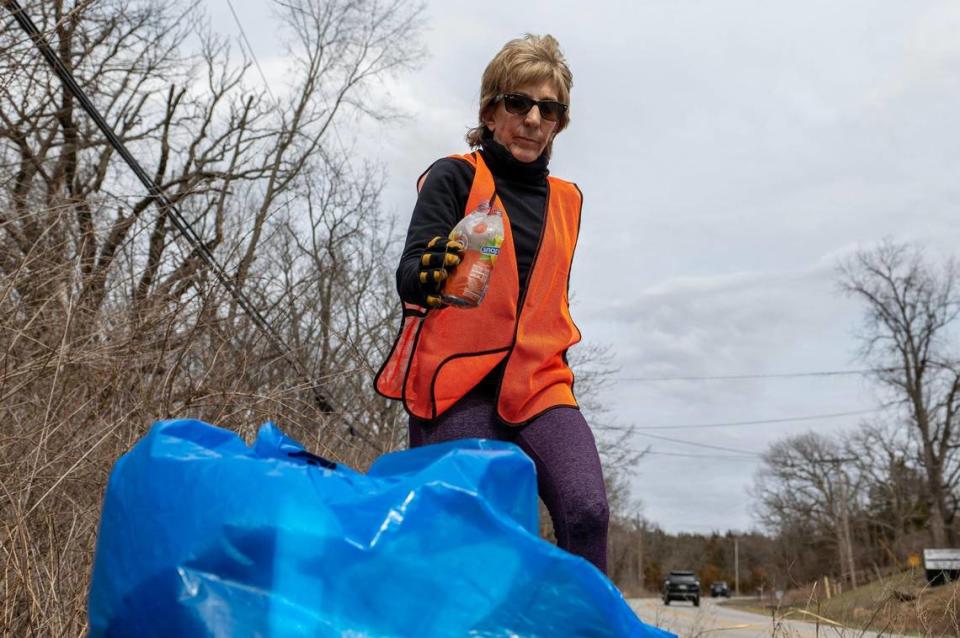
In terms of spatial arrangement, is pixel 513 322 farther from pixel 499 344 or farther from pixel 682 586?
pixel 682 586

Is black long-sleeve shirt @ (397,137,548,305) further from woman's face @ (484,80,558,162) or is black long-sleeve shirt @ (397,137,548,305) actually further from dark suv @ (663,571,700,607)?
dark suv @ (663,571,700,607)

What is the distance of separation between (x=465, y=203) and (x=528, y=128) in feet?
0.77

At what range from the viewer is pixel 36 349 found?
327cm

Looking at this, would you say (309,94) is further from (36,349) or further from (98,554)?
(98,554)

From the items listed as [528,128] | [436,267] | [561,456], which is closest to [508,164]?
[528,128]

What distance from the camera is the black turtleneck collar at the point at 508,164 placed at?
1920 mm

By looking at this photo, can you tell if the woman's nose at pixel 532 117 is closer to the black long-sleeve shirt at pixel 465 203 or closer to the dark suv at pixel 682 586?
the black long-sleeve shirt at pixel 465 203

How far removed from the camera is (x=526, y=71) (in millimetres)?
1933

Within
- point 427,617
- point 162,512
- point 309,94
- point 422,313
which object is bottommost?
point 427,617

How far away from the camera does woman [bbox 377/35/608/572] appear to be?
1.64 meters

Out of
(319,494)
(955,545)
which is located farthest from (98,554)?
(955,545)

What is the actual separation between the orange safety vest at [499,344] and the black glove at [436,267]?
0.15 m

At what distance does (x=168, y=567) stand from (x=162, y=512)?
0.26 ft

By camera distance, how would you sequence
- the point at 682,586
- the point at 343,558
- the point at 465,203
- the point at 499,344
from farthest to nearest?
the point at 682,586
the point at 465,203
the point at 499,344
the point at 343,558
